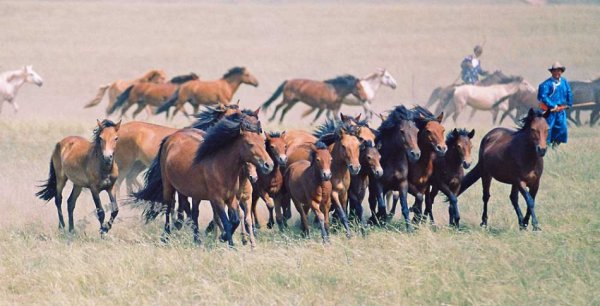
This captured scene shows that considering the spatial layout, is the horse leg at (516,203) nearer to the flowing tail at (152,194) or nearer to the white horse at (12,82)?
the flowing tail at (152,194)

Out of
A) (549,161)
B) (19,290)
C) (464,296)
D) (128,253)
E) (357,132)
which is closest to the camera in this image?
(464,296)

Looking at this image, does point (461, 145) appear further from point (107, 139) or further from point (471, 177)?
point (107, 139)

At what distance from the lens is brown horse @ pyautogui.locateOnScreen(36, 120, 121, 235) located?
34.6 feet

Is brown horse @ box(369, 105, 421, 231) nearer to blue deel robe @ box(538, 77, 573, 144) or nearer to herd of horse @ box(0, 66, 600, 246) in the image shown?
herd of horse @ box(0, 66, 600, 246)

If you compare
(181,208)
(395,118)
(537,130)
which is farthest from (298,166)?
(537,130)

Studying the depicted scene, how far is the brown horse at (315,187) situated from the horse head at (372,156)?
43cm

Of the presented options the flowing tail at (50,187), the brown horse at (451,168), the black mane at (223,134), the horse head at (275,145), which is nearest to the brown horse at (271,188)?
the horse head at (275,145)

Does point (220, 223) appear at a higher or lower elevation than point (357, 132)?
lower

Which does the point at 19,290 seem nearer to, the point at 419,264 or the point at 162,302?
the point at 162,302

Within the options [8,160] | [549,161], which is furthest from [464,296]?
[8,160]

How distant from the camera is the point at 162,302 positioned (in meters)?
7.55

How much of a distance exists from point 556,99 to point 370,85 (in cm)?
1224

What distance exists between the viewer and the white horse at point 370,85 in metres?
22.4

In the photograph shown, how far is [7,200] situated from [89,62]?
85.9ft
